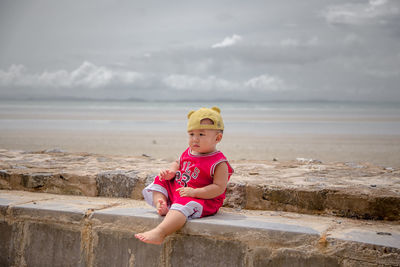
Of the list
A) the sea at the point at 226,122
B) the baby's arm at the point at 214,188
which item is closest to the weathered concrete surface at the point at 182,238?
the baby's arm at the point at 214,188

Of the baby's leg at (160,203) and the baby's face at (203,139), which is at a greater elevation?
the baby's face at (203,139)

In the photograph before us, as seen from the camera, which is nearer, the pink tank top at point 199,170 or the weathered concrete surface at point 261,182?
the pink tank top at point 199,170

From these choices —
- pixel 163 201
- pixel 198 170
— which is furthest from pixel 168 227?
pixel 198 170

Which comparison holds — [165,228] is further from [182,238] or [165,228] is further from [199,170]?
[199,170]

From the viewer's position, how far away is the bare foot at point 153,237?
2.47m

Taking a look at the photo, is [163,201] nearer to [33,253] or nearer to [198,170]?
[198,170]

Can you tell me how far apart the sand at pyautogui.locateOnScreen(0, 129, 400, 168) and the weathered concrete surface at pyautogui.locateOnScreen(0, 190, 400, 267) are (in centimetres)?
706

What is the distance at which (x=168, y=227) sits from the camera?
255cm

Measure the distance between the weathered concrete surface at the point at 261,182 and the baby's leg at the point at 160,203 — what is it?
24.0 inches

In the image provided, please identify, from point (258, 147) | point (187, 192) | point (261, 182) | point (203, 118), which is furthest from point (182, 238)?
point (258, 147)

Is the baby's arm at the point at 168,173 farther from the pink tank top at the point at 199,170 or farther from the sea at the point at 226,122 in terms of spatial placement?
the sea at the point at 226,122

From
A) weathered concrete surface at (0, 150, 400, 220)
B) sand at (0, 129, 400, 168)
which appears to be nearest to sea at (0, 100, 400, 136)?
sand at (0, 129, 400, 168)

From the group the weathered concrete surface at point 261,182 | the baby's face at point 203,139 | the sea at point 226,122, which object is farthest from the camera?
the sea at point 226,122

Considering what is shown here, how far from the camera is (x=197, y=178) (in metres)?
2.80
